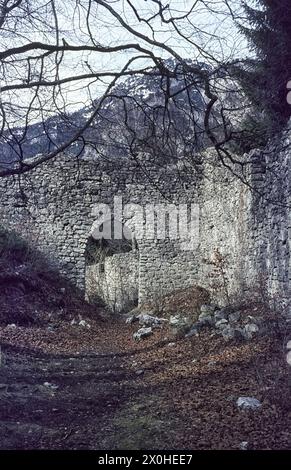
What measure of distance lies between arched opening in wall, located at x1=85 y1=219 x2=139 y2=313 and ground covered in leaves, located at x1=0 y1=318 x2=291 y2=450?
7.41m

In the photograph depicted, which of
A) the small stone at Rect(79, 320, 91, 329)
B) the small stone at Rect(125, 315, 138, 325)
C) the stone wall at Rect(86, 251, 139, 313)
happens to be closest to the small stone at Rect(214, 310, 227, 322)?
the small stone at Rect(79, 320, 91, 329)

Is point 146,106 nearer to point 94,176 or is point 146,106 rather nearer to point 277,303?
point 277,303

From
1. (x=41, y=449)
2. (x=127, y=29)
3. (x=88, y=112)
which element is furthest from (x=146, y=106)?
(x=41, y=449)

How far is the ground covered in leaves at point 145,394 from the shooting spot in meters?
3.79

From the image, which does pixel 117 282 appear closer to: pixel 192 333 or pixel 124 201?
pixel 124 201

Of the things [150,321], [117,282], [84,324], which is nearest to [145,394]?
[84,324]

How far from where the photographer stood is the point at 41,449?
3613 millimetres

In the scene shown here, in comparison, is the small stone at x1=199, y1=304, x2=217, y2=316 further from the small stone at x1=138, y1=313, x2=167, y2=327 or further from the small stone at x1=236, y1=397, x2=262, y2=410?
the small stone at x1=236, y1=397, x2=262, y2=410

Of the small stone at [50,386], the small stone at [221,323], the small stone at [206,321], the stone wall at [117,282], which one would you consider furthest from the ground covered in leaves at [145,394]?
the stone wall at [117,282]

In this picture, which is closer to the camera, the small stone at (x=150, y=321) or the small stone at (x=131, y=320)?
the small stone at (x=150, y=321)

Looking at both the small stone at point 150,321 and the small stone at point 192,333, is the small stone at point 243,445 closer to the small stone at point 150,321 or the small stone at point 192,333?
the small stone at point 192,333

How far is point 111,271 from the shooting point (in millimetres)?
17047

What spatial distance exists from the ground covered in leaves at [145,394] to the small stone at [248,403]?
0.05m

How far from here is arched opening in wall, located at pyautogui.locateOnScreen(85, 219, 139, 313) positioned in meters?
16.0
